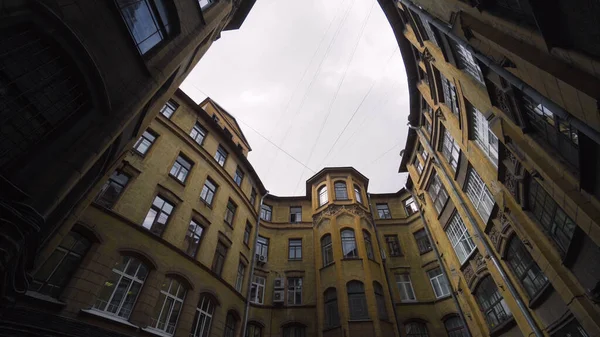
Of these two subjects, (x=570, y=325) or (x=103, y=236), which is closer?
(x=570, y=325)

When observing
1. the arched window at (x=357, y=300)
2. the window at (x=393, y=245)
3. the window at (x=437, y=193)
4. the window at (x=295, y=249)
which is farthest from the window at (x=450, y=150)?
the window at (x=295, y=249)

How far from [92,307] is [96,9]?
9.04 metres

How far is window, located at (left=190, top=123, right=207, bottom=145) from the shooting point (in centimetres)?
1869

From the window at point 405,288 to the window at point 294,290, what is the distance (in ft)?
23.7

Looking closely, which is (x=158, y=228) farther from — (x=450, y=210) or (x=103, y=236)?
(x=450, y=210)

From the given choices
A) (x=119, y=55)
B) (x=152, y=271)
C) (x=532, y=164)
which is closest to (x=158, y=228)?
(x=152, y=271)

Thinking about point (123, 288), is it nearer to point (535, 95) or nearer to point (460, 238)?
point (535, 95)

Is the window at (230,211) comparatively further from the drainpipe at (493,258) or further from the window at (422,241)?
the window at (422,241)

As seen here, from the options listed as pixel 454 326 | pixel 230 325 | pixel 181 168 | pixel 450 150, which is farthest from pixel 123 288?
pixel 454 326

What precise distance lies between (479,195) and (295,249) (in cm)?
1437

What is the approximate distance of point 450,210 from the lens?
15.9 m

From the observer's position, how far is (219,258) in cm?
1619

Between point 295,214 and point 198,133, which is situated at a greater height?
point 198,133

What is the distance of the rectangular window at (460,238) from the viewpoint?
1438 cm
